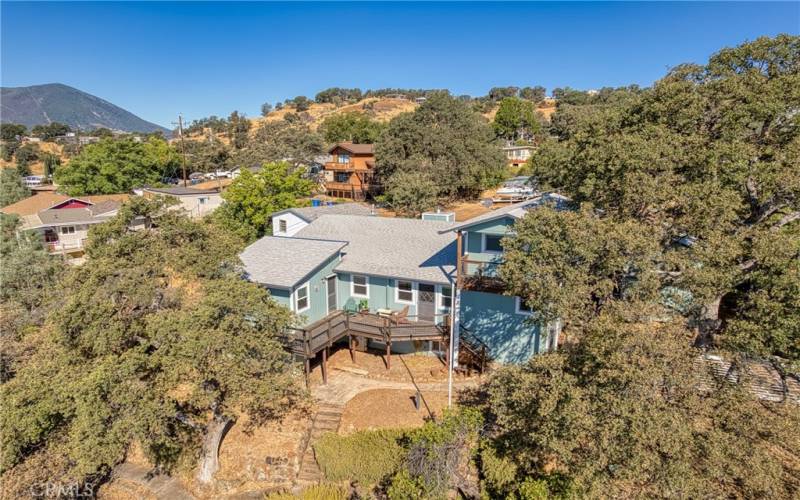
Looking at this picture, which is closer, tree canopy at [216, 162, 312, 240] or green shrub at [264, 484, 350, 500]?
green shrub at [264, 484, 350, 500]

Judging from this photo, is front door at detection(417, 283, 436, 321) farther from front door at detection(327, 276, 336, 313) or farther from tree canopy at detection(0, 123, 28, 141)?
tree canopy at detection(0, 123, 28, 141)

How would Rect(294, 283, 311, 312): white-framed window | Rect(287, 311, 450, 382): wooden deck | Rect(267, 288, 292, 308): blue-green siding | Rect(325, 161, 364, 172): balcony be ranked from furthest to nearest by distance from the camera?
Rect(325, 161, 364, 172): balcony
Rect(294, 283, 311, 312): white-framed window
Rect(267, 288, 292, 308): blue-green siding
Rect(287, 311, 450, 382): wooden deck

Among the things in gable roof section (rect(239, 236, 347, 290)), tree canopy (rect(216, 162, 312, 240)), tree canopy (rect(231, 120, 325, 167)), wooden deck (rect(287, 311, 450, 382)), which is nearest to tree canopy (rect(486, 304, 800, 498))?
wooden deck (rect(287, 311, 450, 382))

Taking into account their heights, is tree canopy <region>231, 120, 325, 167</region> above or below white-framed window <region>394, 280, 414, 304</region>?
above

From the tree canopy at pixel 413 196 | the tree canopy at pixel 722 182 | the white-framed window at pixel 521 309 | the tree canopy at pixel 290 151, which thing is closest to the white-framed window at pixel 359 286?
the white-framed window at pixel 521 309

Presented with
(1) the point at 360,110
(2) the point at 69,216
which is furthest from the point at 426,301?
(1) the point at 360,110

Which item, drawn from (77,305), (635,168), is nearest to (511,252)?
(635,168)

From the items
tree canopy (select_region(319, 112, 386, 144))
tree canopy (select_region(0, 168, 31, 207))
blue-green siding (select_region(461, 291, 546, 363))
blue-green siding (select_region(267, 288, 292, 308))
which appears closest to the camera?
blue-green siding (select_region(461, 291, 546, 363))
